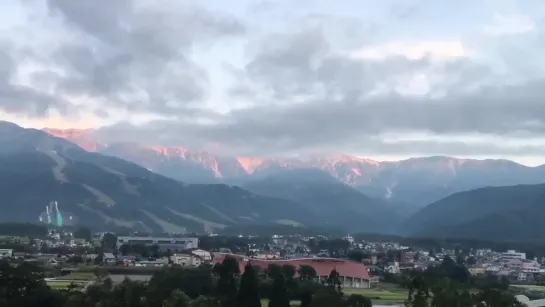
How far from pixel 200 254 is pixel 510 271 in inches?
1357

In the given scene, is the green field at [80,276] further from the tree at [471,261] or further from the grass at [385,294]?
the tree at [471,261]

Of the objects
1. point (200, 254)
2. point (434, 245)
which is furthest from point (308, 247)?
point (200, 254)

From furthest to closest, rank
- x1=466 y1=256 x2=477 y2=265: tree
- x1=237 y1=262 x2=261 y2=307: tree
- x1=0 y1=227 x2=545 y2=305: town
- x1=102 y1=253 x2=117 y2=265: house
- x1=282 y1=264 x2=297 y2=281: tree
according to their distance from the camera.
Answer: x1=466 y1=256 x2=477 y2=265: tree, x1=102 y1=253 x2=117 y2=265: house, x1=0 y1=227 x2=545 y2=305: town, x1=282 y1=264 x2=297 y2=281: tree, x1=237 y1=262 x2=261 y2=307: tree

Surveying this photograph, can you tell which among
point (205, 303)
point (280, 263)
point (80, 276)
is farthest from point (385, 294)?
point (205, 303)

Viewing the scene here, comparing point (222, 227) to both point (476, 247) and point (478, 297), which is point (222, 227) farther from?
point (478, 297)

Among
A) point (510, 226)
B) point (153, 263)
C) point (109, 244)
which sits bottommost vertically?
point (153, 263)

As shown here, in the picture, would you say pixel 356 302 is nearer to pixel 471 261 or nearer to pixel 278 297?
pixel 278 297

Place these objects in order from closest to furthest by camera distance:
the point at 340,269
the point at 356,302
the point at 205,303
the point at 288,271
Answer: the point at 205,303 → the point at 356,302 → the point at 288,271 → the point at 340,269

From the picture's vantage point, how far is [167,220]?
199 meters

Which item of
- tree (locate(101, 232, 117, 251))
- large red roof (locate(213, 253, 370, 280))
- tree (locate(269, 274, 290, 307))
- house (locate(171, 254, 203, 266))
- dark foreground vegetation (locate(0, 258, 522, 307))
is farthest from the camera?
tree (locate(101, 232, 117, 251))

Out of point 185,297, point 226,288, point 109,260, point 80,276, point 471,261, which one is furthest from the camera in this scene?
point 471,261

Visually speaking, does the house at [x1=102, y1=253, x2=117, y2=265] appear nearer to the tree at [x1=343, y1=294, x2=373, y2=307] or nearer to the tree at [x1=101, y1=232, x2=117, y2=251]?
the tree at [x1=101, y1=232, x2=117, y2=251]

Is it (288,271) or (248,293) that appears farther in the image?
(288,271)

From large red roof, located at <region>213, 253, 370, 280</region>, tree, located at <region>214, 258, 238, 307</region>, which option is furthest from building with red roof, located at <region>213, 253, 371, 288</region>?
tree, located at <region>214, 258, 238, 307</region>
